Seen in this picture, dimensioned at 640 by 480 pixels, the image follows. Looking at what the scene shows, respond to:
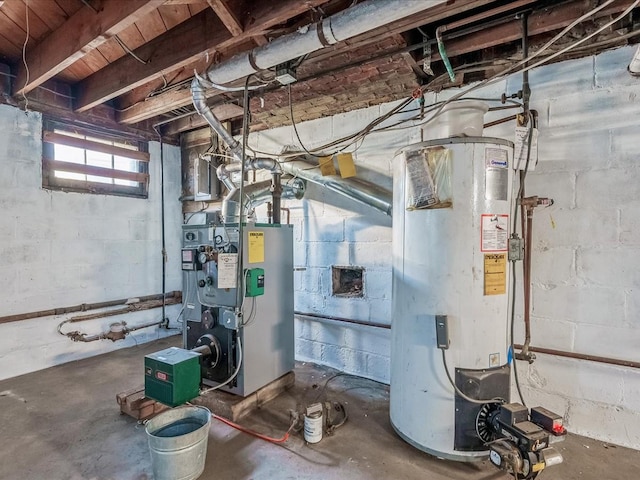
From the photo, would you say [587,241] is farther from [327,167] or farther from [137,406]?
[137,406]

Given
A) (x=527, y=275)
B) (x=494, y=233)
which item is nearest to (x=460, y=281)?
(x=494, y=233)

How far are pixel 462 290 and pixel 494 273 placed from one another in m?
0.18

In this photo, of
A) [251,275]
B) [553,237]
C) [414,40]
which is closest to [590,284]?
[553,237]

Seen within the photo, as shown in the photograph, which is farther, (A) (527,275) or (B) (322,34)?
(A) (527,275)

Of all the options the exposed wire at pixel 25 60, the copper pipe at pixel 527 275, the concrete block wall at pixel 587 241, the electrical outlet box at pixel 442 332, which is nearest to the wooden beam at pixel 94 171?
the exposed wire at pixel 25 60

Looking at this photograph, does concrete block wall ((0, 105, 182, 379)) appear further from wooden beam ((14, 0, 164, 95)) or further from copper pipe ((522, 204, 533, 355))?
copper pipe ((522, 204, 533, 355))

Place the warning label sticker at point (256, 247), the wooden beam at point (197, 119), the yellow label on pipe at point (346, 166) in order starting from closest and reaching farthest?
1. the warning label sticker at point (256, 247)
2. the yellow label on pipe at point (346, 166)
3. the wooden beam at point (197, 119)

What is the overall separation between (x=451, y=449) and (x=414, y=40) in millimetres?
2245

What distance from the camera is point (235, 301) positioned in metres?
2.09

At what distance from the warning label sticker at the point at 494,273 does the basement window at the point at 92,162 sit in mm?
3412

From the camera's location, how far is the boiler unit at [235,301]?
2.09 metres

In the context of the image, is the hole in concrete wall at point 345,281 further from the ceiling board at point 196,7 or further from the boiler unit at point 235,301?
the ceiling board at point 196,7

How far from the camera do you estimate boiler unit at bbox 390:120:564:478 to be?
159cm

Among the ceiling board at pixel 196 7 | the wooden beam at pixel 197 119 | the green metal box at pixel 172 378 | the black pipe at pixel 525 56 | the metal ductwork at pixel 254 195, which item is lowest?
the green metal box at pixel 172 378
